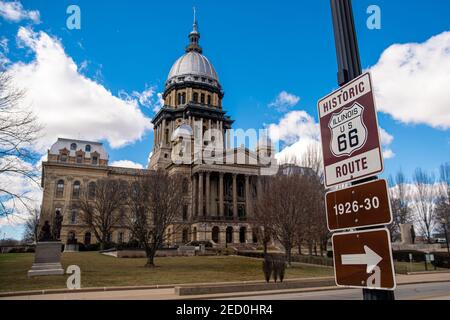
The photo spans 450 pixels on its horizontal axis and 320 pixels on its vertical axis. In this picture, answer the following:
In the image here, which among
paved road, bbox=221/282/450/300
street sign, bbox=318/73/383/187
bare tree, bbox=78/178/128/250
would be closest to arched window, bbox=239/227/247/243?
bare tree, bbox=78/178/128/250

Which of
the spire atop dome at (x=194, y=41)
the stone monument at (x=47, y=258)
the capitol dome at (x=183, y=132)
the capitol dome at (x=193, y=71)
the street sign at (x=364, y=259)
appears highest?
the spire atop dome at (x=194, y=41)

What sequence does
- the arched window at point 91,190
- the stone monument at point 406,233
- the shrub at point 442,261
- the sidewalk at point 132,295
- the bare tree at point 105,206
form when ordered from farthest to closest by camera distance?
the arched window at point 91,190, the bare tree at point 105,206, the stone monument at point 406,233, the shrub at point 442,261, the sidewalk at point 132,295

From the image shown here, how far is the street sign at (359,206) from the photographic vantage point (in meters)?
2.84

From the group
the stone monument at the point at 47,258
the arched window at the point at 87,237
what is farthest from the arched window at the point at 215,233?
the stone monument at the point at 47,258

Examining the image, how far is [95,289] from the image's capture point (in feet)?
59.9

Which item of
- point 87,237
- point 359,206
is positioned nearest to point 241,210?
point 87,237

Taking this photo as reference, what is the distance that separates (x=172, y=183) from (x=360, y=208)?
39797mm

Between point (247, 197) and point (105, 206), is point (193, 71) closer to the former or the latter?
point (247, 197)

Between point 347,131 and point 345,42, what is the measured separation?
1.04m

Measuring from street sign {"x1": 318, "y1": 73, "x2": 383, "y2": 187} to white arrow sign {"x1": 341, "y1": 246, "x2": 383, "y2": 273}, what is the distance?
0.69 metres

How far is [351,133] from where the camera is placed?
3.32 m

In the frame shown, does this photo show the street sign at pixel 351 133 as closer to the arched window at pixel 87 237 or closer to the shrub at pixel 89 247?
the shrub at pixel 89 247

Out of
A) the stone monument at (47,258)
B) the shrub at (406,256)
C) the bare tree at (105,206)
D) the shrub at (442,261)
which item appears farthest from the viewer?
the bare tree at (105,206)
